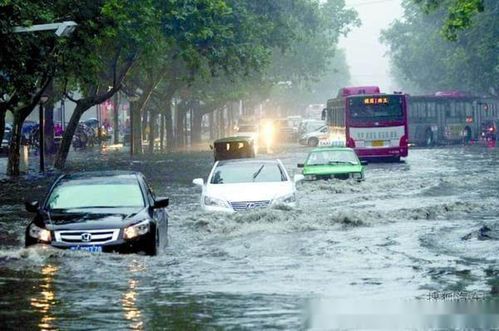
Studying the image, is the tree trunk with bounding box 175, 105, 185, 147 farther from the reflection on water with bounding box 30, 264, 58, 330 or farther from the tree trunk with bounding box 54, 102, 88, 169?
the reflection on water with bounding box 30, 264, 58, 330

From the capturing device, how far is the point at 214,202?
2461cm

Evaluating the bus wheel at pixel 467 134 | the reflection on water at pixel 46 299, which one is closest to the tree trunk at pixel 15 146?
the reflection on water at pixel 46 299

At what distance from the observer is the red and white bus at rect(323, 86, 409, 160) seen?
53469 millimetres

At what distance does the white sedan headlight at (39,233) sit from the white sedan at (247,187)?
22.3 feet

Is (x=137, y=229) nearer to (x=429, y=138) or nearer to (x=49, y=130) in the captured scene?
(x=49, y=130)

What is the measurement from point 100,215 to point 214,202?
673cm

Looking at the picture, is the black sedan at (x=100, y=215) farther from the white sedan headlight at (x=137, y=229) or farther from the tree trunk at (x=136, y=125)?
the tree trunk at (x=136, y=125)

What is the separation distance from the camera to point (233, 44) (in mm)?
51938

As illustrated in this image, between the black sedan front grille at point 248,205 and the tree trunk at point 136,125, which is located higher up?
the tree trunk at point 136,125

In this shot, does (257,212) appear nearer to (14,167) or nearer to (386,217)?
(386,217)

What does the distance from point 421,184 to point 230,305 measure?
83.8ft

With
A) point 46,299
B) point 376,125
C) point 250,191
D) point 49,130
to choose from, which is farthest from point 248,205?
point 49,130

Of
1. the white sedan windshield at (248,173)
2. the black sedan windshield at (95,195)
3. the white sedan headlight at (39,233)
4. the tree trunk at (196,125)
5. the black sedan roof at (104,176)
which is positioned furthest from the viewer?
the tree trunk at (196,125)

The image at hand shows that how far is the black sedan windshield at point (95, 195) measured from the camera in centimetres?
1878
